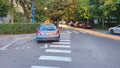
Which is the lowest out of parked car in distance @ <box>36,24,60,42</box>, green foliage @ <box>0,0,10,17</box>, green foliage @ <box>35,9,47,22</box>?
parked car in distance @ <box>36,24,60,42</box>

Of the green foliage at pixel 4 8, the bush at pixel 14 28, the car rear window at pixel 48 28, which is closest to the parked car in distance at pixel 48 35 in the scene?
the car rear window at pixel 48 28

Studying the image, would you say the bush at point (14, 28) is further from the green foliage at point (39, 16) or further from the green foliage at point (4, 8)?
the green foliage at point (39, 16)

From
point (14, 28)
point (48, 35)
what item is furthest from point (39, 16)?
point (48, 35)

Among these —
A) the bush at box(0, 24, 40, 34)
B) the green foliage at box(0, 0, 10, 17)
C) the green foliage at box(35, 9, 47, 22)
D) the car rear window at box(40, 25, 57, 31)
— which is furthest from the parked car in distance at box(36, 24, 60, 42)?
the green foliage at box(35, 9, 47, 22)

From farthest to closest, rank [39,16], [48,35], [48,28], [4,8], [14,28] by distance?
[39,16], [4,8], [14,28], [48,28], [48,35]

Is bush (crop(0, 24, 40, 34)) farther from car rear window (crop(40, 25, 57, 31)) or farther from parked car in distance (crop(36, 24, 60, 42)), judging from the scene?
parked car in distance (crop(36, 24, 60, 42))

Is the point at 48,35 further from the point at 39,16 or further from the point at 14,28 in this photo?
the point at 39,16

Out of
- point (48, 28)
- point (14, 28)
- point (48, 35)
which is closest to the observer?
point (48, 35)

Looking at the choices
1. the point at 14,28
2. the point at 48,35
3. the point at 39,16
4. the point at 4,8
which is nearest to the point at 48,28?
the point at 48,35

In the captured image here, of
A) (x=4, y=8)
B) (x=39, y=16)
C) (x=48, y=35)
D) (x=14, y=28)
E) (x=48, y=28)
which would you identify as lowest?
(x=48, y=35)

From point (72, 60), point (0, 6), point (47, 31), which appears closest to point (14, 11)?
point (0, 6)

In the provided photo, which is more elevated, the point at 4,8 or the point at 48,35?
the point at 4,8

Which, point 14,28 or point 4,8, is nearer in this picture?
point 14,28

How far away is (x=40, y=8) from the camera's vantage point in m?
40.3
